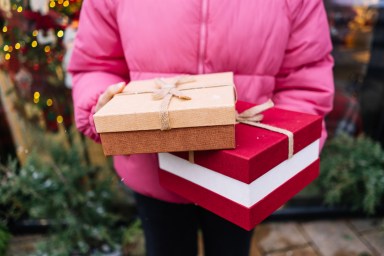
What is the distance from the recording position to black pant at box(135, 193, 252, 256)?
4.03 feet

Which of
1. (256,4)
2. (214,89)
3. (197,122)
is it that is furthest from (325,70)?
(197,122)

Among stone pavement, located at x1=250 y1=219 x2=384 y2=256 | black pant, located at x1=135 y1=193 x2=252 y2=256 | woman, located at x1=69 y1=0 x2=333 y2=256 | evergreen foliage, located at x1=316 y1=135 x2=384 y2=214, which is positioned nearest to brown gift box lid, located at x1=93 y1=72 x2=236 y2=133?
woman, located at x1=69 y1=0 x2=333 y2=256

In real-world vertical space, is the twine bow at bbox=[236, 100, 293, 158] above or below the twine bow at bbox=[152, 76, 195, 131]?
below

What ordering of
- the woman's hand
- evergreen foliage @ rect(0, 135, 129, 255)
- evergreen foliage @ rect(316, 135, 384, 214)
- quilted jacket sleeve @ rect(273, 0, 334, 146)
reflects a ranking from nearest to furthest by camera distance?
the woman's hand, quilted jacket sleeve @ rect(273, 0, 334, 146), evergreen foliage @ rect(0, 135, 129, 255), evergreen foliage @ rect(316, 135, 384, 214)

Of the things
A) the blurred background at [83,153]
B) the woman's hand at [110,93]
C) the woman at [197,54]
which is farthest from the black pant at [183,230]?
the blurred background at [83,153]

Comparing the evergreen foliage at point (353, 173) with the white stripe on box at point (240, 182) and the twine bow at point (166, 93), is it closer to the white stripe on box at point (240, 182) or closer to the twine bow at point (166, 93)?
the white stripe on box at point (240, 182)

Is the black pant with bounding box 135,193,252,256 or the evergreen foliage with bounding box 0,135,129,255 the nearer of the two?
the black pant with bounding box 135,193,252,256

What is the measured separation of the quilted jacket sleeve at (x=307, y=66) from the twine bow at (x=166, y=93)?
1.21 ft

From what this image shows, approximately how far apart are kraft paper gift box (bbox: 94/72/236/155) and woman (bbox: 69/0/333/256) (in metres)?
0.15

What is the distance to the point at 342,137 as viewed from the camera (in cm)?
219

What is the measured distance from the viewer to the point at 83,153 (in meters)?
2.20

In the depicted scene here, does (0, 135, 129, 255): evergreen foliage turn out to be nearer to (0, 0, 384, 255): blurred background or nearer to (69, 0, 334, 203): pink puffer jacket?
(0, 0, 384, 255): blurred background

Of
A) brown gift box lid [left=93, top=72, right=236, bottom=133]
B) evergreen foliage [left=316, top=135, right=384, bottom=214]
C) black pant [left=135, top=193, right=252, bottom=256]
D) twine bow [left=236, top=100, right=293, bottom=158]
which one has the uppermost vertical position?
brown gift box lid [left=93, top=72, right=236, bottom=133]

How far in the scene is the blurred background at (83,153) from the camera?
71.9 inches
